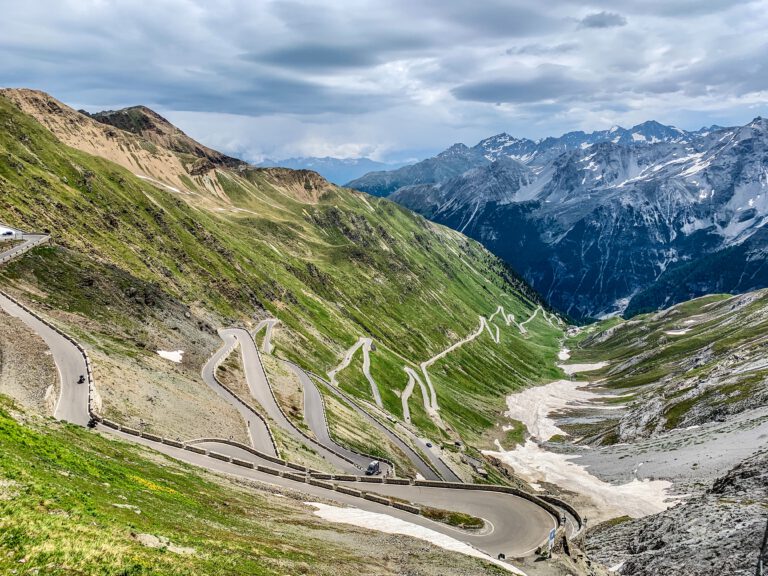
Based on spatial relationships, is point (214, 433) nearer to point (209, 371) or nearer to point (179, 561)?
point (209, 371)

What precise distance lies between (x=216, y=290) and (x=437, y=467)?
79911 mm

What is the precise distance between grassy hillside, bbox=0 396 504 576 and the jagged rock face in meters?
20.8

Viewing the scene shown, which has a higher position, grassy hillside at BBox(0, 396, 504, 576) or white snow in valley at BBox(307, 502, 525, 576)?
white snow in valley at BBox(307, 502, 525, 576)

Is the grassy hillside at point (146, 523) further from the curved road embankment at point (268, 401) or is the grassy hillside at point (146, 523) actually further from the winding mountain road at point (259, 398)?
the curved road embankment at point (268, 401)

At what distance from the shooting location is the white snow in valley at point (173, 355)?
3221 inches

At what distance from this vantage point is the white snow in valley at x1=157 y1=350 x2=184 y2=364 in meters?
81.8

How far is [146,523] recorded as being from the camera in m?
27.9

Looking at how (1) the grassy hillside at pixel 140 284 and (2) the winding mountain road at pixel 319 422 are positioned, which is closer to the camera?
(1) the grassy hillside at pixel 140 284

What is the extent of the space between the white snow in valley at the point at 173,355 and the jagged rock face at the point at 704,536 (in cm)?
6423

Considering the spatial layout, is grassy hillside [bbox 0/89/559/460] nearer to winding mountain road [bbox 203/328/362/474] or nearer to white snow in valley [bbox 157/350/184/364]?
white snow in valley [bbox 157/350/184/364]

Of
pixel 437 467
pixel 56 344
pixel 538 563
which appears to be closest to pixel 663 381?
pixel 437 467

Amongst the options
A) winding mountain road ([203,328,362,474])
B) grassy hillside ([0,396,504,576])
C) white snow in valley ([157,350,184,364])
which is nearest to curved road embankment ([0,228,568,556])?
grassy hillside ([0,396,504,576])

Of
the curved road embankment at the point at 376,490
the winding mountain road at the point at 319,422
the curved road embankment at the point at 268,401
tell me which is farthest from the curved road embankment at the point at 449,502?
the curved road embankment at the point at 268,401

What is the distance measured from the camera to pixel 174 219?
16925 centimetres
